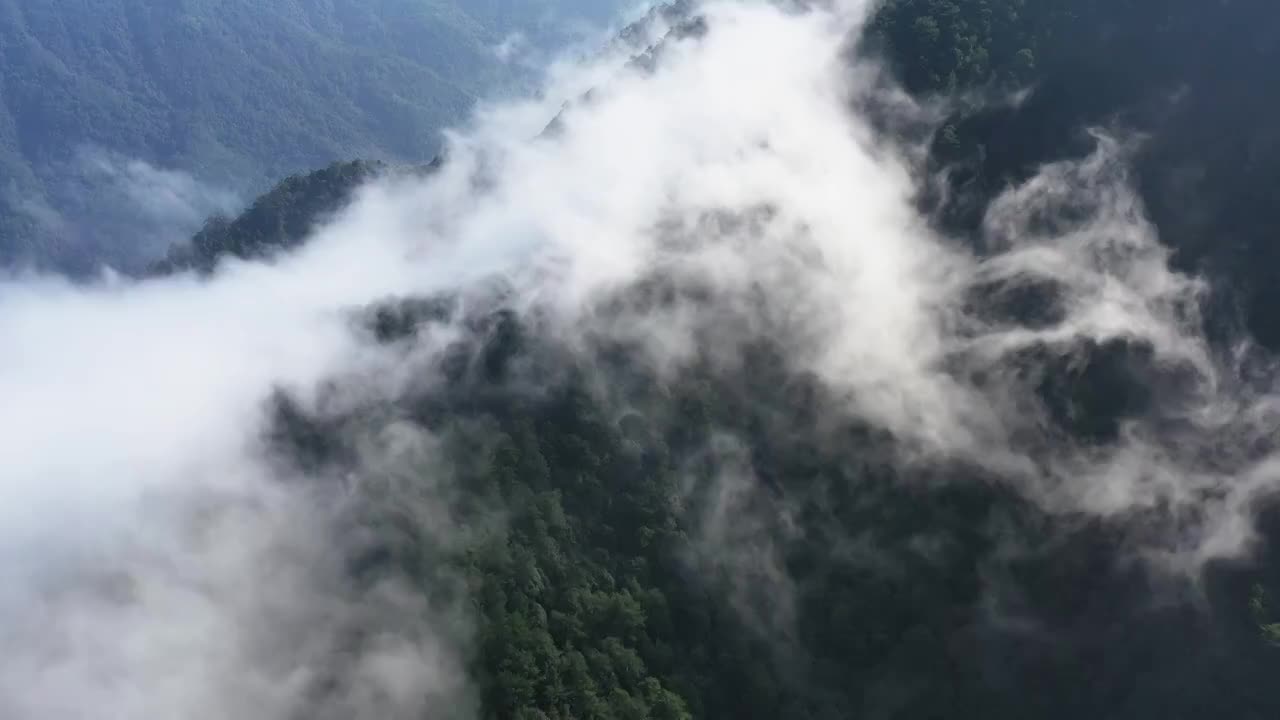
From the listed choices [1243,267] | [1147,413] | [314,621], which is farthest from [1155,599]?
[314,621]

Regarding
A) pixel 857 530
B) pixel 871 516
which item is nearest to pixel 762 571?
pixel 857 530

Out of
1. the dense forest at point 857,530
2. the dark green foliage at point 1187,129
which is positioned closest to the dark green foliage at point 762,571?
the dense forest at point 857,530

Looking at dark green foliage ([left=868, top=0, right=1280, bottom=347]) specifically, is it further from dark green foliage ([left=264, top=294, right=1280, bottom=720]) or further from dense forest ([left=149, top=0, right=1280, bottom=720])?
dark green foliage ([left=264, top=294, right=1280, bottom=720])

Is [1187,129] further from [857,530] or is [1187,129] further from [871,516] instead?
[857,530]

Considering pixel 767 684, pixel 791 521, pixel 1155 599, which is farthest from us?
pixel 791 521

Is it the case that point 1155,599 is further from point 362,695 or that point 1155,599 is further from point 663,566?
point 362,695

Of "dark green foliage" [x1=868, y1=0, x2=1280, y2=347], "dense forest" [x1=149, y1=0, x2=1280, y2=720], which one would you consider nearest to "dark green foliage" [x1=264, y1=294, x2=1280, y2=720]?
"dense forest" [x1=149, y1=0, x2=1280, y2=720]
